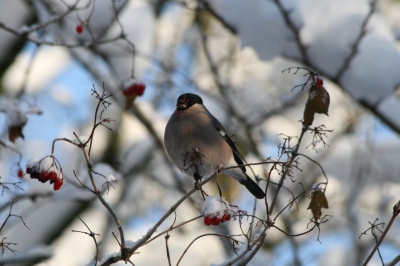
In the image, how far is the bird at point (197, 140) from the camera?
2.87 metres

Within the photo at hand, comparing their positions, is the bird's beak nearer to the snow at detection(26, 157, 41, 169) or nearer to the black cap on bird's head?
the black cap on bird's head

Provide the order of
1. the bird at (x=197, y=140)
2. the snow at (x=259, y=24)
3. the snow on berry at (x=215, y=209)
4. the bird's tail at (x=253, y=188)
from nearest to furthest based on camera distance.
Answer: the snow on berry at (x=215, y=209) < the bird at (x=197, y=140) < the bird's tail at (x=253, y=188) < the snow at (x=259, y=24)

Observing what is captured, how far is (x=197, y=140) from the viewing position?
291 centimetres

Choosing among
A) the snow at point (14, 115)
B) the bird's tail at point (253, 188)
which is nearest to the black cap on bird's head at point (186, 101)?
the bird's tail at point (253, 188)

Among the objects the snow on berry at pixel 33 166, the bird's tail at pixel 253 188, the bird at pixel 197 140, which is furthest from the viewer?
the bird's tail at pixel 253 188

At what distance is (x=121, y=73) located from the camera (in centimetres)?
520

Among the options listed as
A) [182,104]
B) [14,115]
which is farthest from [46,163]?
[182,104]

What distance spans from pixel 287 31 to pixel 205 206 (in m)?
2.46

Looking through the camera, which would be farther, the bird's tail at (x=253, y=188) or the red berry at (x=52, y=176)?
the bird's tail at (x=253, y=188)

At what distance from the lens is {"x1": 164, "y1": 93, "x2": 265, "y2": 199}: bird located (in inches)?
113

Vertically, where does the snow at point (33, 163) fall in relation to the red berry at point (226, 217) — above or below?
above

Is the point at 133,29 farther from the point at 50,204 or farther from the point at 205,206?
the point at 205,206

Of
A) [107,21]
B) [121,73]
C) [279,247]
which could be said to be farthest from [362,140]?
[107,21]

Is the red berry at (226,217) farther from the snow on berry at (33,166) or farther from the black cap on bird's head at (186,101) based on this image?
the black cap on bird's head at (186,101)
